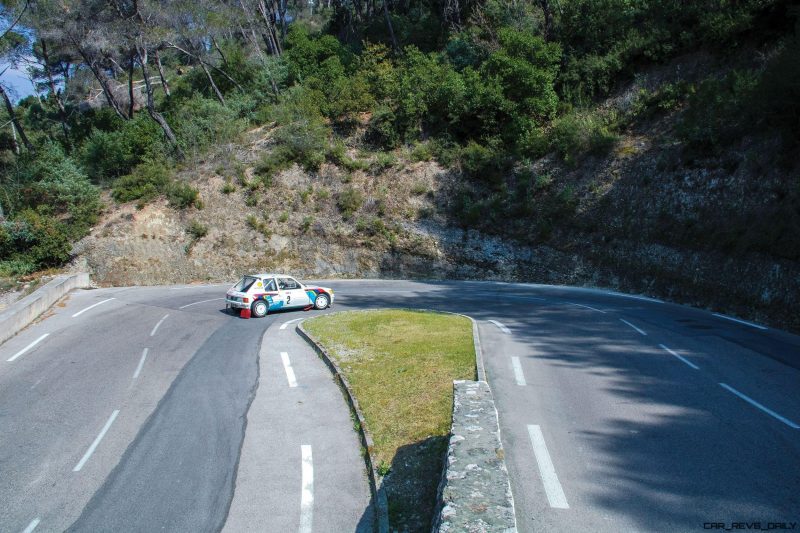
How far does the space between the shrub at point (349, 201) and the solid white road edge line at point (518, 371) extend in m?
24.2

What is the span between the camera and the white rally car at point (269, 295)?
2034cm

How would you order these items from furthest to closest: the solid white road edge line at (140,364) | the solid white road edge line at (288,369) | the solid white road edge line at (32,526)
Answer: the solid white road edge line at (140,364) < the solid white road edge line at (288,369) < the solid white road edge line at (32,526)

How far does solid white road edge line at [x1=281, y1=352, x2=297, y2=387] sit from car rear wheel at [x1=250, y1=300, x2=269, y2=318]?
605 cm

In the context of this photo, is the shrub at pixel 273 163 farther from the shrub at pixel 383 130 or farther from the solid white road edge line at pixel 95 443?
the solid white road edge line at pixel 95 443

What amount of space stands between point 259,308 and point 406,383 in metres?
11.1

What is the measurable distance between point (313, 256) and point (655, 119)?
22175 mm

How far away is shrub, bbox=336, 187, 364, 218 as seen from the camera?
3569 cm

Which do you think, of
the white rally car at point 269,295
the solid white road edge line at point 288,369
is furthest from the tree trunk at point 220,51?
the solid white road edge line at point 288,369

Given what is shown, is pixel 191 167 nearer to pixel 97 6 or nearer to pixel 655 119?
pixel 97 6

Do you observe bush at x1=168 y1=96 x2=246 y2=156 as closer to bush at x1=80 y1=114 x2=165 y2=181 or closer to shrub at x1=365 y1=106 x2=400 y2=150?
bush at x1=80 y1=114 x2=165 y2=181

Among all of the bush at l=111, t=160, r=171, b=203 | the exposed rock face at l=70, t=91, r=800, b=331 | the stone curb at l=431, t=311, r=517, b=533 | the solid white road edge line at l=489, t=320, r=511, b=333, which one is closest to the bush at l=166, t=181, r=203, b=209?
the exposed rock face at l=70, t=91, r=800, b=331

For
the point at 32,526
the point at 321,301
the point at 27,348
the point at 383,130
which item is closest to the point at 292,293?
the point at 321,301

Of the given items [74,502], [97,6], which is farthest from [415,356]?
[97,6]

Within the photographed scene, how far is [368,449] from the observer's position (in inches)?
330
